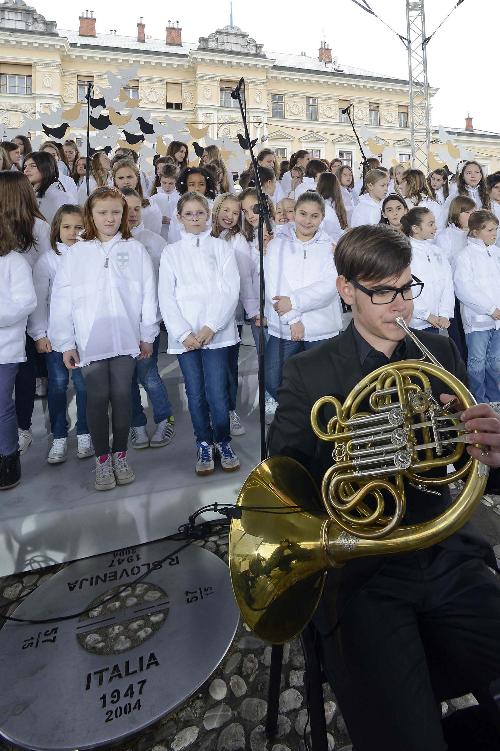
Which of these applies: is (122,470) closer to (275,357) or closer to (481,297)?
(275,357)

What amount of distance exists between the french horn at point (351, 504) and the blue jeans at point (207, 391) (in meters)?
1.80

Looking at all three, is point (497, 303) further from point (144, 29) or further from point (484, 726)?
point (144, 29)

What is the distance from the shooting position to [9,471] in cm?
285

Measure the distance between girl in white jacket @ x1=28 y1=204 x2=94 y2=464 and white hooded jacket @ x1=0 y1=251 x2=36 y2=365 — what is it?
0.45 m

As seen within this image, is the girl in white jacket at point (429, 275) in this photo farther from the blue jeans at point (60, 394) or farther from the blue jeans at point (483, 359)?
the blue jeans at point (60, 394)

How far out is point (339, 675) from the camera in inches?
48.1

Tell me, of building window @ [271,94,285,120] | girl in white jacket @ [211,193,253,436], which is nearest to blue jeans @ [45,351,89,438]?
girl in white jacket @ [211,193,253,436]

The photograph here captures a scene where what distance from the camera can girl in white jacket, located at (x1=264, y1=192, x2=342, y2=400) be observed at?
3.52m

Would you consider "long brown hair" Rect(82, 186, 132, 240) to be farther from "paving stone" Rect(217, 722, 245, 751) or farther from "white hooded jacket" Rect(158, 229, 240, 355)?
"paving stone" Rect(217, 722, 245, 751)

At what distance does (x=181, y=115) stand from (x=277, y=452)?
3452 cm

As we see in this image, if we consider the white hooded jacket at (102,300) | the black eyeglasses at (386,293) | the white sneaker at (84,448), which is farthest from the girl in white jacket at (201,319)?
the black eyeglasses at (386,293)

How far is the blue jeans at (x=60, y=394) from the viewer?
Result: 3.30m

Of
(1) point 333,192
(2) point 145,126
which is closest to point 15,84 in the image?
(2) point 145,126

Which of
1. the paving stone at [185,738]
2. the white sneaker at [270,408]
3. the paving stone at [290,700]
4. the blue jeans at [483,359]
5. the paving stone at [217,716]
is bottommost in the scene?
the paving stone at [185,738]
